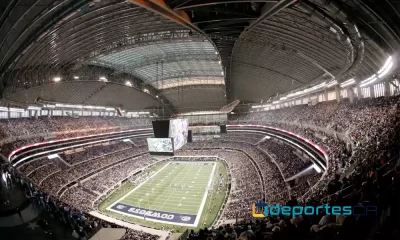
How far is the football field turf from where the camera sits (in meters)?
29.3

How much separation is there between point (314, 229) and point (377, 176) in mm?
3626

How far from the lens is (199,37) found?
28734 mm

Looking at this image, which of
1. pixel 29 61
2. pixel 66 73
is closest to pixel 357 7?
pixel 29 61

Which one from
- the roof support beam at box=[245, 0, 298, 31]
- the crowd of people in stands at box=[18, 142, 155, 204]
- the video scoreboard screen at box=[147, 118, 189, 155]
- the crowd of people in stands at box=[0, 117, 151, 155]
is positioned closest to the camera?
the roof support beam at box=[245, 0, 298, 31]

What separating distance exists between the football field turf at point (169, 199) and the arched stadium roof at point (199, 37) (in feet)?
63.2

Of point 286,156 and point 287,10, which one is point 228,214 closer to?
point 286,156

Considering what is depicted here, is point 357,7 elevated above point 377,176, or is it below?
above

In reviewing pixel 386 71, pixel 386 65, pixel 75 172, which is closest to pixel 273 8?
pixel 386 65

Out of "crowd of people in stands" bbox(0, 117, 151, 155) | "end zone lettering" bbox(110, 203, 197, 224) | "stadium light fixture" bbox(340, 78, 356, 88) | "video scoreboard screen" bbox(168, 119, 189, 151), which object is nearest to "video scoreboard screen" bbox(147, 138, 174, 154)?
"video scoreboard screen" bbox(168, 119, 189, 151)

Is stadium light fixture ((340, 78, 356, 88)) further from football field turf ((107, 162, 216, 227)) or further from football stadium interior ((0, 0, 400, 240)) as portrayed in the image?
football field turf ((107, 162, 216, 227))

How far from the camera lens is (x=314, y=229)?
614 centimetres

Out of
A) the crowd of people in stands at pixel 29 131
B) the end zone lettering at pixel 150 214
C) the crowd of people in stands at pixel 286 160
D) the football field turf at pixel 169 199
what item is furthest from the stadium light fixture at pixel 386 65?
the crowd of people in stands at pixel 29 131

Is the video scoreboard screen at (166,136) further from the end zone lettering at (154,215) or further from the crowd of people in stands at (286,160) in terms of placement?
the crowd of people in stands at (286,160)

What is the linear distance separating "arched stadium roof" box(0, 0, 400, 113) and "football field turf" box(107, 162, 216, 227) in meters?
19.3
